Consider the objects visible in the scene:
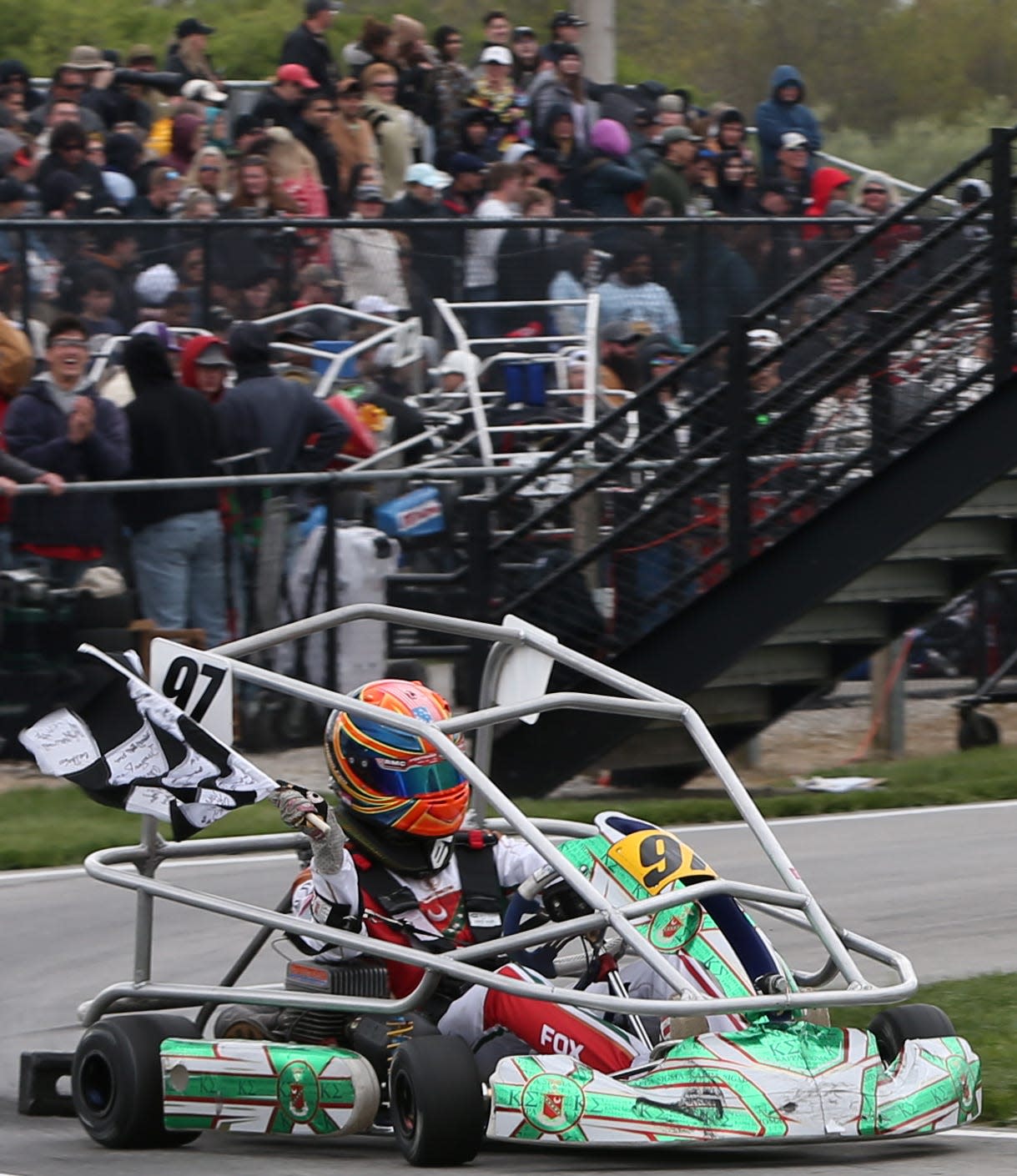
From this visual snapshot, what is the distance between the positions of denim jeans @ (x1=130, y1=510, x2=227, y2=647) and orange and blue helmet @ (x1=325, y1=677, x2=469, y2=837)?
18.6ft

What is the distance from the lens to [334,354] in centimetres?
1401

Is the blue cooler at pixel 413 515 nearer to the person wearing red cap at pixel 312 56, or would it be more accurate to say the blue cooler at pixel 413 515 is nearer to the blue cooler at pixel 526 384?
the blue cooler at pixel 526 384

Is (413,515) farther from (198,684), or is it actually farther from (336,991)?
(336,991)

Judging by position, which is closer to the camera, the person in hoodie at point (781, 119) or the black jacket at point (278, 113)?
the black jacket at point (278, 113)

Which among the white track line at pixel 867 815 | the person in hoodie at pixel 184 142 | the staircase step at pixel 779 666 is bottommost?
the white track line at pixel 867 815

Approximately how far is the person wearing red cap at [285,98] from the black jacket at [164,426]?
12.3 feet

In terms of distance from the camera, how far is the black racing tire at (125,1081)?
18.9ft

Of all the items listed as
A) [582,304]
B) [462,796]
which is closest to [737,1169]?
[462,796]

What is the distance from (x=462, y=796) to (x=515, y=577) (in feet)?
20.2

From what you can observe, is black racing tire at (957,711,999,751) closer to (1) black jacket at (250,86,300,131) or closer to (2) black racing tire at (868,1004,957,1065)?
(1) black jacket at (250,86,300,131)

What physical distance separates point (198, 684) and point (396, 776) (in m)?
0.56

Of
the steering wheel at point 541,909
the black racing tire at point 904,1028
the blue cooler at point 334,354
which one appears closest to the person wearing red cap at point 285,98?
the blue cooler at point 334,354

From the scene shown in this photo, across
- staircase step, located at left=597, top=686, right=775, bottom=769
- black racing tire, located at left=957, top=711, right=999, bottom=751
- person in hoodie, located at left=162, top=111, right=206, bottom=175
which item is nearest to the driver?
staircase step, located at left=597, top=686, right=775, bottom=769

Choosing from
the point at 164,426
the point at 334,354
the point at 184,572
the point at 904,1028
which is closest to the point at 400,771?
the point at 904,1028
